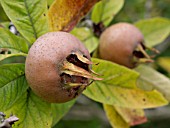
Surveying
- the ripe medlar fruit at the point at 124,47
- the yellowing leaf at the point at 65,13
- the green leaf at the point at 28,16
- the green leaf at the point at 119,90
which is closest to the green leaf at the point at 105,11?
the ripe medlar fruit at the point at 124,47

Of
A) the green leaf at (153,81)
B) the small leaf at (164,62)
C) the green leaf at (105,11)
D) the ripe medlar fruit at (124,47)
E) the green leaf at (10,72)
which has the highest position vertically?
the green leaf at (10,72)

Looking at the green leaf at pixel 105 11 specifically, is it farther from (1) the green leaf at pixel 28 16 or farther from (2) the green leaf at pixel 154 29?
(1) the green leaf at pixel 28 16

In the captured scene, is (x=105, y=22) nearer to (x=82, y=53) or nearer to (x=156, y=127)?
(x=82, y=53)

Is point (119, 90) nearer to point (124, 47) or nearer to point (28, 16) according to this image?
point (124, 47)

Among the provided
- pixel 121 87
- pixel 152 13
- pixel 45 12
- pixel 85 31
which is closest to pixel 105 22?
pixel 85 31


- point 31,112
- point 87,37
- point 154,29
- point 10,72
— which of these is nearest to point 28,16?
point 10,72

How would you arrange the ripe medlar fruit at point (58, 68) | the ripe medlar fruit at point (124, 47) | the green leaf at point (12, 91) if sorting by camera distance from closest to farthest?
the ripe medlar fruit at point (58, 68), the green leaf at point (12, 91), the ripe medlar fruit at point (124, 47)

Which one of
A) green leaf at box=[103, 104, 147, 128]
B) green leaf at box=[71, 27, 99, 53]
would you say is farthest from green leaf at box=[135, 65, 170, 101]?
green leaf at box=[71, 27, 99, 53]
